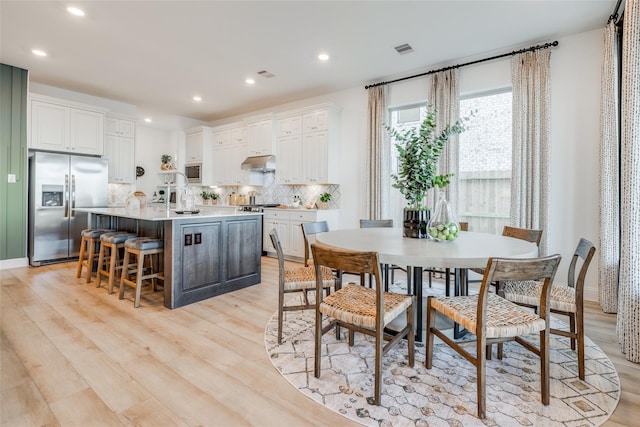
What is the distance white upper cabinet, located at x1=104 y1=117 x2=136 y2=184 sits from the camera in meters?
5.90

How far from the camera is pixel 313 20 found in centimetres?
325

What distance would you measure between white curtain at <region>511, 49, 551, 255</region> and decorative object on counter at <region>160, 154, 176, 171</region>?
7828 mm

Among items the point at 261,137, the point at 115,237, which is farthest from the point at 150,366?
the point at 261,137

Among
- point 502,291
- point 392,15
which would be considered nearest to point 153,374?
point 502,291

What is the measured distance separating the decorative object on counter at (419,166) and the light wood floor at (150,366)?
1532 mm

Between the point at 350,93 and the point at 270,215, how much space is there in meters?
2.60

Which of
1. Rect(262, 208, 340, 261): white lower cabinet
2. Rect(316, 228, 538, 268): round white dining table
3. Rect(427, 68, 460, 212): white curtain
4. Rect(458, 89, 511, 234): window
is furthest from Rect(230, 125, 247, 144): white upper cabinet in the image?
Rect(316, 228, 538, 268): round white dining table

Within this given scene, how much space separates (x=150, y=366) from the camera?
202 centimetres

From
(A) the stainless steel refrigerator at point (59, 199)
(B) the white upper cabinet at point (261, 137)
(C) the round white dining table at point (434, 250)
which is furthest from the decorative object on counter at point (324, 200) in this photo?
(A) the stainless steel refrigerator at point (59, 199)

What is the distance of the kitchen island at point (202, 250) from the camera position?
10.1 feet

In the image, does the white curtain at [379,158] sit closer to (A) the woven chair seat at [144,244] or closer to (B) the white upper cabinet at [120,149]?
(A) the woven chair seat at [144,244]

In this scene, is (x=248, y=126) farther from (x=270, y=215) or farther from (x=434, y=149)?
(x=434, y=149)

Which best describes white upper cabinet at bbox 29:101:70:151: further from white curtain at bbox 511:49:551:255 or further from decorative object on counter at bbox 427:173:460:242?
white curtain at bbox 511:49:551:255

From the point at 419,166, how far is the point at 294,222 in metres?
3.27
